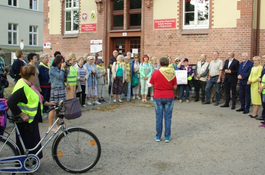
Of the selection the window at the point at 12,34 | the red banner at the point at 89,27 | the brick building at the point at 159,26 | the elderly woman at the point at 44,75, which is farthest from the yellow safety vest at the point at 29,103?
the window at the point at 12,34

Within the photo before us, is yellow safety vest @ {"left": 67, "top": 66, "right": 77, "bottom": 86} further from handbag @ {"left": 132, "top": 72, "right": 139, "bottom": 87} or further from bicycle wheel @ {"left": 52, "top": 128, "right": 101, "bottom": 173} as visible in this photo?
bicycle wheel @ {"left": 52, "top": 128, "right": 101, "bottom": 173}

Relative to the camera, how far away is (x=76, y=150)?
5.06m

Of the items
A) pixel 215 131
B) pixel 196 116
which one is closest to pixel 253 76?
pixel 196 116

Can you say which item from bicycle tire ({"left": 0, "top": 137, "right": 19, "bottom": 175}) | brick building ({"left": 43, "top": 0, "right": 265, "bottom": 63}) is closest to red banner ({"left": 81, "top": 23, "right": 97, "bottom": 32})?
brick building ({"left": 43, "top": 0, "right": 265, "bottom": 63})

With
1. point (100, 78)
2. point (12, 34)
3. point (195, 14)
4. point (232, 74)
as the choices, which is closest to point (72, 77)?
point (100, 78)

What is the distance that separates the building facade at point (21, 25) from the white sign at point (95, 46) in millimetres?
20074

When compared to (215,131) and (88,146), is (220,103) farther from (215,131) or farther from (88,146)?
(88,146)

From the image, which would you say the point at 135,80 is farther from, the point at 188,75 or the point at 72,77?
the point at 72,77

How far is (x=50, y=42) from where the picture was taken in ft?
68.4

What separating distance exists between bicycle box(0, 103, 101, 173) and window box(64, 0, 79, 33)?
15.7 m

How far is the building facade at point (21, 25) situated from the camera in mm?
37938

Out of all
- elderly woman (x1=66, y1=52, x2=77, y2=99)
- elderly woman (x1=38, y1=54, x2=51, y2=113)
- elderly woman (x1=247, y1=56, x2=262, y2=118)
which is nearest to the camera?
elderly woman (x1=38, y1=54, x2=51, y2=113)

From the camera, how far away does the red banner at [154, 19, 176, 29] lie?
52.1 ft

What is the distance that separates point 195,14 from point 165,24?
5.35 feet
